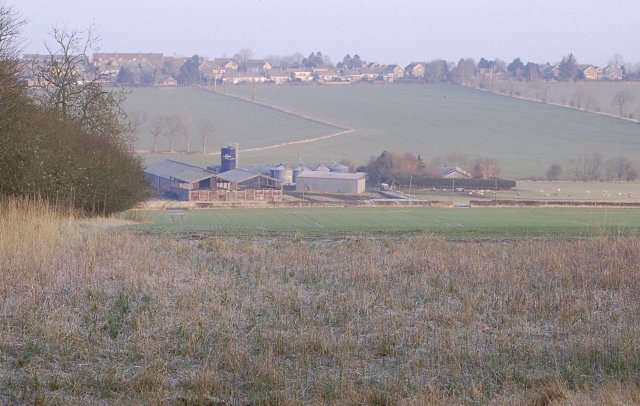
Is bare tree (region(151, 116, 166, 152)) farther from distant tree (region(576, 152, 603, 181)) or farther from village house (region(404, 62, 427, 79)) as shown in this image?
village house (region(404, 62, 427, 79))

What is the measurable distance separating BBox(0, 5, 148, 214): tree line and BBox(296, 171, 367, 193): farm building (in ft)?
76.1

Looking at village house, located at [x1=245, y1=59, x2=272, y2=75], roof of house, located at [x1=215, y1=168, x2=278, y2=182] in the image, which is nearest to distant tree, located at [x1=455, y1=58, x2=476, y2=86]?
village house, located at [x1=245, y1=59, x2=272, y2=75]

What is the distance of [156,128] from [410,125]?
104 ft

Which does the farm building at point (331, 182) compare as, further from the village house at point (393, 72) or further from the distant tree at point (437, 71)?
the village house at point (393, 72)

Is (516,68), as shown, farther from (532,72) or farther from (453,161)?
(453,161)

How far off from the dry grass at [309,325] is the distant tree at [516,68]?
13738 centimetres

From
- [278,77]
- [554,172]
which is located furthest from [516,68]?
[554,172]

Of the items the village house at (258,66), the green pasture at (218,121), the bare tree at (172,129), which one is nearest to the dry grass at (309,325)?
the green pasture at (218,121)

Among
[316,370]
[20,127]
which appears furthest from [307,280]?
[20,127]

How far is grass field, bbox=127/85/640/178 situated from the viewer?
7950cm

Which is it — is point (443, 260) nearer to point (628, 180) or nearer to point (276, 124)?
point (628, 180)

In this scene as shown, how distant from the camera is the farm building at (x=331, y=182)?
61.0 m

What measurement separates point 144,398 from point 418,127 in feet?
297

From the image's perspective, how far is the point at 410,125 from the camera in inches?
3814
